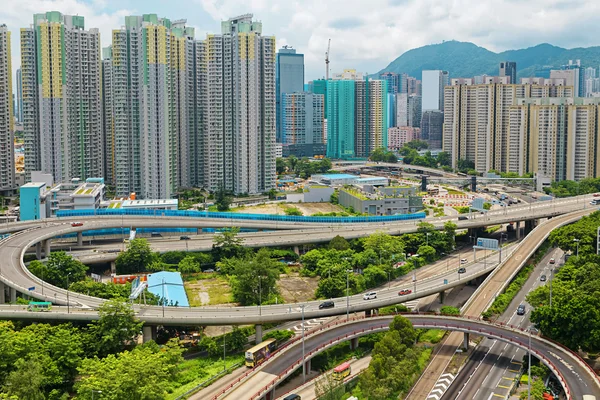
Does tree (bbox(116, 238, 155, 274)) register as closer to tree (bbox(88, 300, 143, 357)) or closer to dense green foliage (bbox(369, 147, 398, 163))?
tree (bbox(88, 300, 143, 357))

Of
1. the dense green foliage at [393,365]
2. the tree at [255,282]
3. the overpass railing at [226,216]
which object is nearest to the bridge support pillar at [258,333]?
the tree at [255,282]

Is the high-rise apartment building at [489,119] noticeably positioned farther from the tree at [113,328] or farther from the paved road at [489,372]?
the tree at [113,328]

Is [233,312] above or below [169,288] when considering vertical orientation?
above

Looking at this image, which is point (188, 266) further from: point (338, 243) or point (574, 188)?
point (574, 188)

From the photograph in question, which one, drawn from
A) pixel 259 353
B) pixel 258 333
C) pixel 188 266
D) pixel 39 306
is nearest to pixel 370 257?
pixel 188 266

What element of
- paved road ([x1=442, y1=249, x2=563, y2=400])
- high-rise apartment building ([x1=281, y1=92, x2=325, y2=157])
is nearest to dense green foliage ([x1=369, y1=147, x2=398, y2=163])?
high-rise apartment building ([x1=281, y1=92, x2=325, y2=157])

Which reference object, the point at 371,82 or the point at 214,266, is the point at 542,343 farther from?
the point at 371,82
